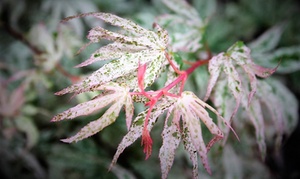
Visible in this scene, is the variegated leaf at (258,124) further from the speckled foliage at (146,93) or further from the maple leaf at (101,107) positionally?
the maple leaf at (101,107)

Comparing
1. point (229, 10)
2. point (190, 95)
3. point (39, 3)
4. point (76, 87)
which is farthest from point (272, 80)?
point (39, 3)

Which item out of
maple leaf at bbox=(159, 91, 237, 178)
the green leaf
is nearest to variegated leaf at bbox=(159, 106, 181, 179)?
maple leaf at bbox=(159, 91, 237, 178)

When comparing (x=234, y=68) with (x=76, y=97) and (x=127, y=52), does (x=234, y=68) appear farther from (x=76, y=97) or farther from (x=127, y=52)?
(x=76, y=97)

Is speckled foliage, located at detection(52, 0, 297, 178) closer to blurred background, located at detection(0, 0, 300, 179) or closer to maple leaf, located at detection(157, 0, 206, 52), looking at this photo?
maple leaf, located at detection(157, 0, 206, 52)

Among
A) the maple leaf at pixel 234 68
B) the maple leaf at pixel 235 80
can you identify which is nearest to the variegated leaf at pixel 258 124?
the maple leaf at pixel 235 80

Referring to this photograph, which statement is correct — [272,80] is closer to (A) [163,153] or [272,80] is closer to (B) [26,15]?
(A) [163,153]

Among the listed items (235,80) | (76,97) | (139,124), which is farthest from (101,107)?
(76,97)
